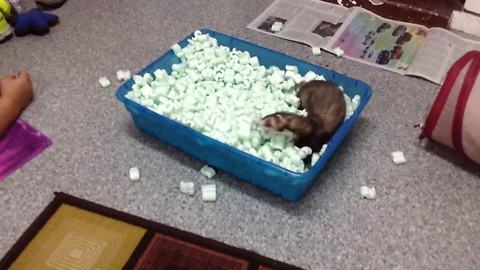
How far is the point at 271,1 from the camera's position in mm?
1801

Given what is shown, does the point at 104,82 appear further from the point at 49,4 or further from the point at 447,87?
the point at 447,87

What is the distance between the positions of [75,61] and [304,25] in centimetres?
74

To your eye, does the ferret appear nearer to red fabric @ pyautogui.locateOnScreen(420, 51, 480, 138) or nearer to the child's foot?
red fabric @ pyautogui.locateOnScreen(420, 51, 480, 138)

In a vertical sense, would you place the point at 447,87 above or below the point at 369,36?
above

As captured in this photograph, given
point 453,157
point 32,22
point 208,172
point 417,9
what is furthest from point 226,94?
point 417,9

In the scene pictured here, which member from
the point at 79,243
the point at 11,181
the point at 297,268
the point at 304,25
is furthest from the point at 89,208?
the point at 304,25

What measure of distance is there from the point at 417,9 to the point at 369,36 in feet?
1.01

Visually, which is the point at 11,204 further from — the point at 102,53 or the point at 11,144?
the point at 102,53

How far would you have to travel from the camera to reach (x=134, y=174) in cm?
116

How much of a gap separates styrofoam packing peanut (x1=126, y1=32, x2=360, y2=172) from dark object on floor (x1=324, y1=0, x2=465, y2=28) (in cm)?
61

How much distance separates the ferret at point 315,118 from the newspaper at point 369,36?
0.41 m

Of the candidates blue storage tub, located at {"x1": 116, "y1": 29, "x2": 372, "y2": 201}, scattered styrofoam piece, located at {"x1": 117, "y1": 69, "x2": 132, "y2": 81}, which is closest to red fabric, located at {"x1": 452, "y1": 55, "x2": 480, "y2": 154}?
blue storage tub, located at {"x1": 116, "y1": 29, "x2": 372, "y2": 201}

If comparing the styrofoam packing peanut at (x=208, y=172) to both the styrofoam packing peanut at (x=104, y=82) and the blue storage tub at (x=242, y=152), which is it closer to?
the blue storage tub at (x=242, y=152)

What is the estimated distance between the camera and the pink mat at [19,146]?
1.19 meters
